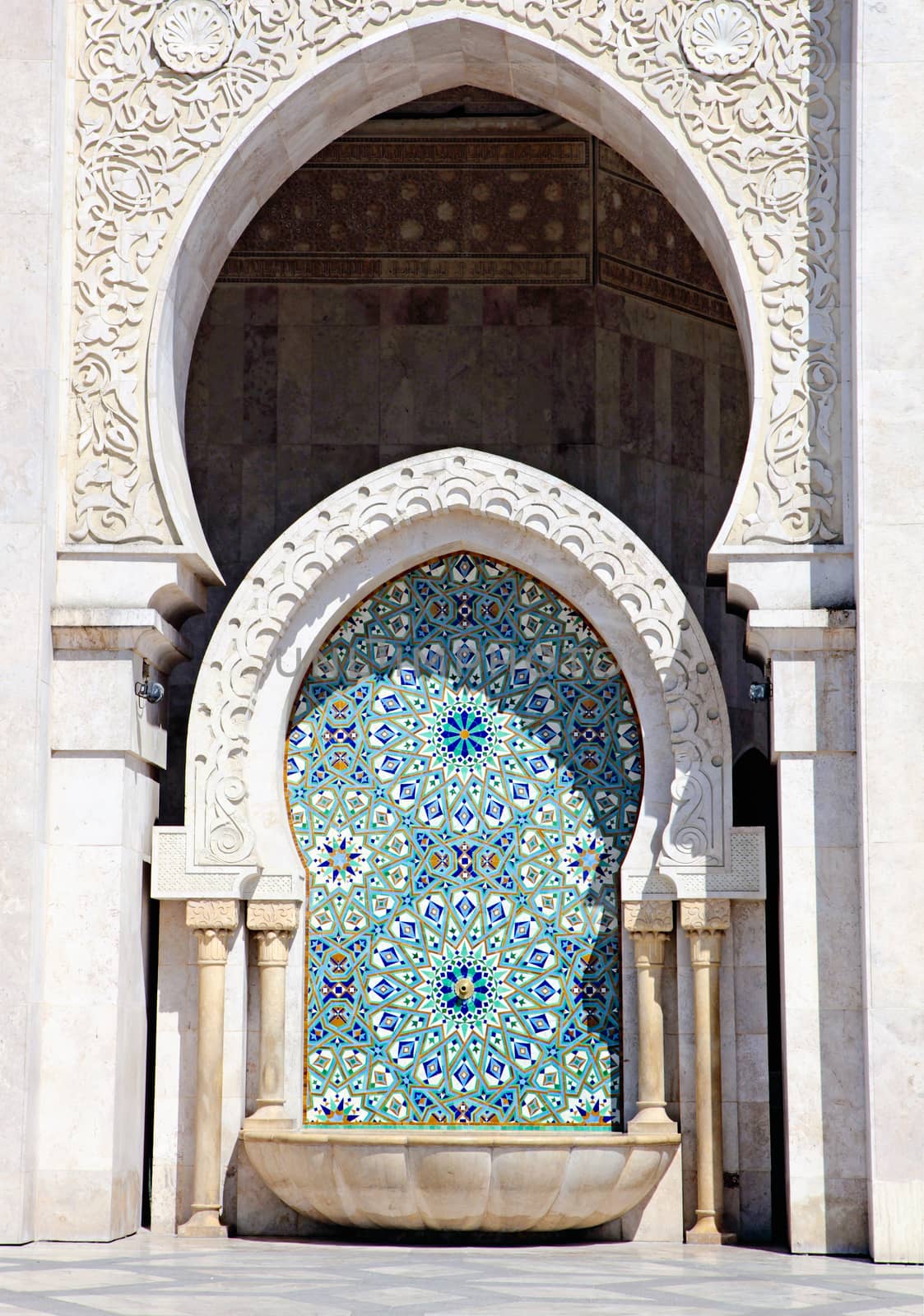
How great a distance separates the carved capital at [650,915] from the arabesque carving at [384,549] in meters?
0.16

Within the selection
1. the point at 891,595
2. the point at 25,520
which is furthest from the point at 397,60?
the point at 891,595

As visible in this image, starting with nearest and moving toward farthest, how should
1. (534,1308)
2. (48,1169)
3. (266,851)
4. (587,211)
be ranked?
(534,1308) → (48,1169) → (266,851) → (587,211)

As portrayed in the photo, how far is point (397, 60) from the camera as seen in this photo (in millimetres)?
7461

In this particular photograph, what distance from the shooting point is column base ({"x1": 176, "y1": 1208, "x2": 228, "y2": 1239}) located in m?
7.09

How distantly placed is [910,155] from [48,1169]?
482 cm

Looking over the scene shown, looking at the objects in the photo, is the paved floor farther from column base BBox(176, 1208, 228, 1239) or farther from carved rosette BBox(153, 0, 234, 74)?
carved rosette BBox(153, 0, 234, 74)

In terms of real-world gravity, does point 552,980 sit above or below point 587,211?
below

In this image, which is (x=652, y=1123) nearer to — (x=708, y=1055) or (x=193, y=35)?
(x=708, y=1055)

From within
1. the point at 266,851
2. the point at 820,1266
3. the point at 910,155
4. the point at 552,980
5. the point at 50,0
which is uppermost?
the point at 50,0

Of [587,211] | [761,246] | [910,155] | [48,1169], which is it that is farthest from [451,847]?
[587,211]

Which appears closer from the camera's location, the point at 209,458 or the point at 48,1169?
the point at 48,1169

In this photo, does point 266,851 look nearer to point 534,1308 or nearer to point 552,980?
point 552,980

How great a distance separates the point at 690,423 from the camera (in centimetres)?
1002

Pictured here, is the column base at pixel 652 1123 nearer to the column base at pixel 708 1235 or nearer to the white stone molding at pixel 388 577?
the column base at pixel 708 1235
